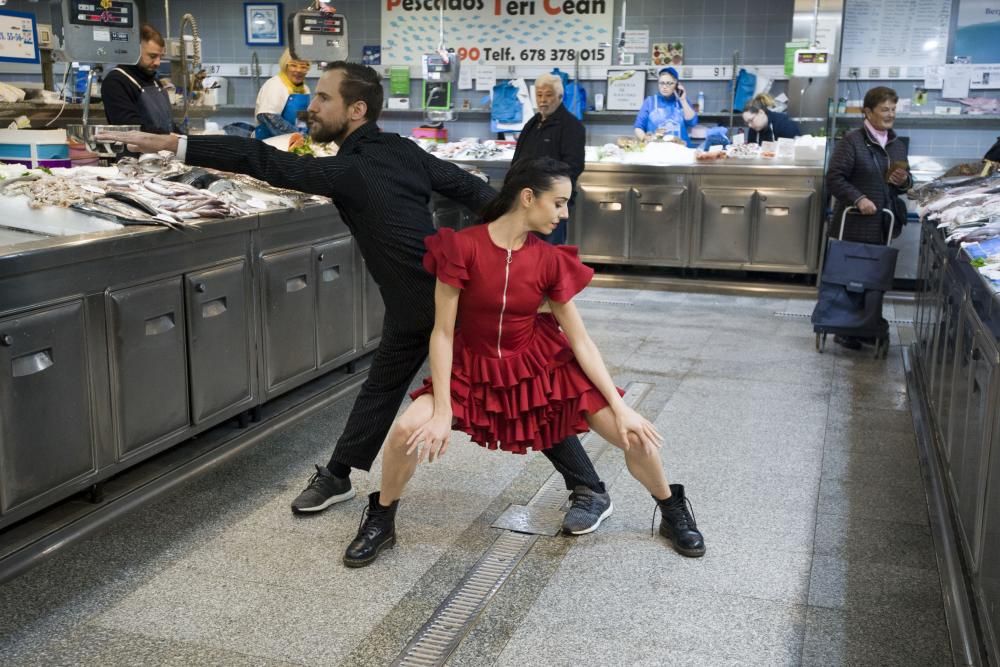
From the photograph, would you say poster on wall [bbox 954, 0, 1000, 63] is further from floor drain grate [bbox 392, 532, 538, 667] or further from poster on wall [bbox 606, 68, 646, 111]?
floor drain grate [bbox 392, 532, 538, 667]

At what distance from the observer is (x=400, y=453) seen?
11.0ft

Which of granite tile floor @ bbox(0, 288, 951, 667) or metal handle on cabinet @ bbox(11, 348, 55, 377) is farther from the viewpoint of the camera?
metal handle on cabinet @ bbox(11, 348, 55, 377)

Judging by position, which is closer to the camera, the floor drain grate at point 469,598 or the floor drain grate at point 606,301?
the floor drain grate at point 469,598

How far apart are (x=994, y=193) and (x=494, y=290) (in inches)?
125

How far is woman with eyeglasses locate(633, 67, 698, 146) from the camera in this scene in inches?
428

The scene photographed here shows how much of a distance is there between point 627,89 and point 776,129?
7.55 ft

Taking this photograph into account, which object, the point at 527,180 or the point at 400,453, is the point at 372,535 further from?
the point at 527,180

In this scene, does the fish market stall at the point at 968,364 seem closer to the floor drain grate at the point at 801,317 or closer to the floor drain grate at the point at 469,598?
the floor drain grate at the point at 469,598

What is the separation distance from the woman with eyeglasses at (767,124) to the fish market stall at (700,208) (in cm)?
119

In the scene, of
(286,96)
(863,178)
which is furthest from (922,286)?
(286,96)

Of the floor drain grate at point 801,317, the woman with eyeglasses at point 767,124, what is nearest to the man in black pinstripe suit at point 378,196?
the floor drain grate at point 801,317

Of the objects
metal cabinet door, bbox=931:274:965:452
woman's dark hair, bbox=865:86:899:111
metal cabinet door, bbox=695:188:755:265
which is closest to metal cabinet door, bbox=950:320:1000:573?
metal cabinet door, bbox=931:274:965:452

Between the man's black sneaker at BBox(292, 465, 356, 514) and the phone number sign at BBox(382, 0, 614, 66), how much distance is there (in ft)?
30.2

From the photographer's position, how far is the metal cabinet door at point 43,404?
3289mm
